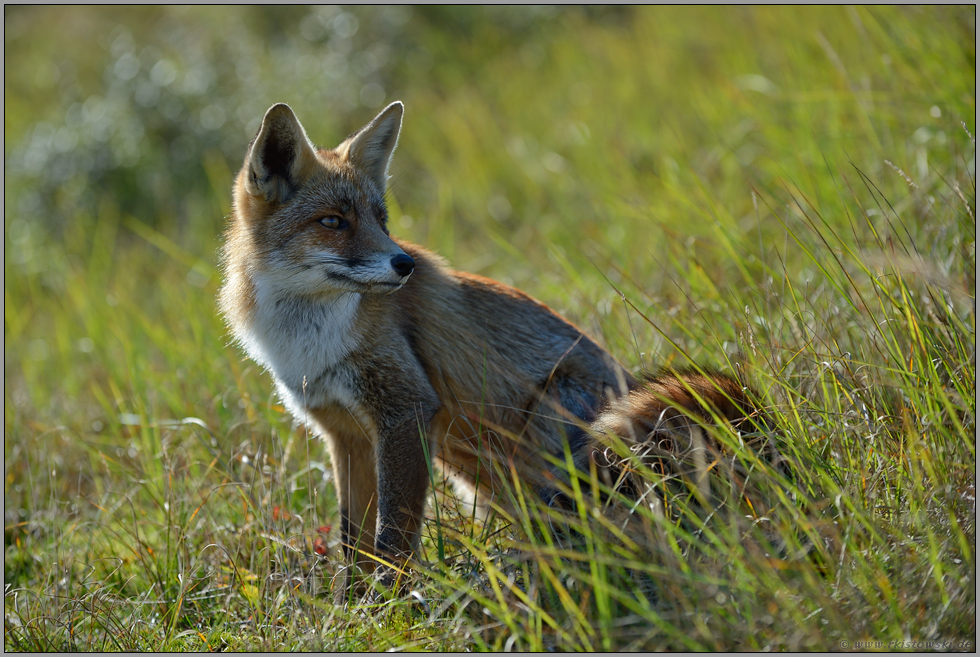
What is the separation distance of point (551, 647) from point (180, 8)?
769 inches

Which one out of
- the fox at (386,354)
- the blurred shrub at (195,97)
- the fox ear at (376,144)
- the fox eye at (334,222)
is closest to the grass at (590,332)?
the blurred shrub at (195,97)

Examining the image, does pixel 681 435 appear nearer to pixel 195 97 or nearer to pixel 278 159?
pixel 278 159

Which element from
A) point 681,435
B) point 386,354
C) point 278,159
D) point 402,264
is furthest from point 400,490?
point 278,159

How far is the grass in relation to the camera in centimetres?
282

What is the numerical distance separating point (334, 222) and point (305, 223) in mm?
160

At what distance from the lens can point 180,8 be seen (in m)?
17.9

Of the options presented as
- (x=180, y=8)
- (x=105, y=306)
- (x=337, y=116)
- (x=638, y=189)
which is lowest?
(x=638, y=189)

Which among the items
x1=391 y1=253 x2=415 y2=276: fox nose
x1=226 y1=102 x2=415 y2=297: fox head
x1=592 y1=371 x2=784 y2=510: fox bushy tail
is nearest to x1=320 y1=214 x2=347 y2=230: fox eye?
x1=226 y1=102 x2=415 y2=297: fox head

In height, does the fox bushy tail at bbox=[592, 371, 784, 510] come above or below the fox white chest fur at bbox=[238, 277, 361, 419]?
below

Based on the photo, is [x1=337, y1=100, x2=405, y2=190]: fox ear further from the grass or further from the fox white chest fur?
the grass

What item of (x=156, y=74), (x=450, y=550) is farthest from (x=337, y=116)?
(x=450, y=550)

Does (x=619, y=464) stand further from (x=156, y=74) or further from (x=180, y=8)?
(x=180, y=8)

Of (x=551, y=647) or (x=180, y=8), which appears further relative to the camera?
(x=180, y=8)

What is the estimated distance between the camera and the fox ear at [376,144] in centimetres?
430
